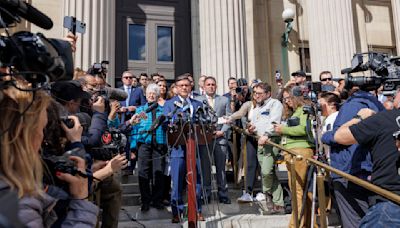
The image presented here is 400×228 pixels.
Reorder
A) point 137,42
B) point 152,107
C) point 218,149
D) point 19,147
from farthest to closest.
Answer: point 137,42, point 218,149, point 152,107, point 19,147

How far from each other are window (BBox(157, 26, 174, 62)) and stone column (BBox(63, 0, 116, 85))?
8.59 feet

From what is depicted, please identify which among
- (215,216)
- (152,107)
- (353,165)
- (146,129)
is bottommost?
(215,216)

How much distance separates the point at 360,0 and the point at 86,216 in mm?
14784

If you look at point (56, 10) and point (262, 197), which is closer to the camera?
point (262, 197)

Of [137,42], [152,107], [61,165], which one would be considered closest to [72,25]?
[152,107]

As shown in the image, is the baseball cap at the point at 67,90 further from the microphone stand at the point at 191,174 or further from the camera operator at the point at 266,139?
the camera operator at the point at 266,139

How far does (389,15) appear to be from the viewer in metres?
14.7

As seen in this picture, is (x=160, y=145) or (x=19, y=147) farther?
(x=160, y=145)

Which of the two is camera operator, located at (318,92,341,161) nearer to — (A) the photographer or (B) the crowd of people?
(B) the crowd of people

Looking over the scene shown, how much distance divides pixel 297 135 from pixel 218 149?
1262 millimetres

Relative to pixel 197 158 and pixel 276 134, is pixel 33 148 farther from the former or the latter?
pixel 276 134

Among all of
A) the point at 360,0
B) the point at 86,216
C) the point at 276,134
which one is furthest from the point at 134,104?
the point at 360,0

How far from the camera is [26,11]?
173cm

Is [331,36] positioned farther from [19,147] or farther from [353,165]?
[19,147]
